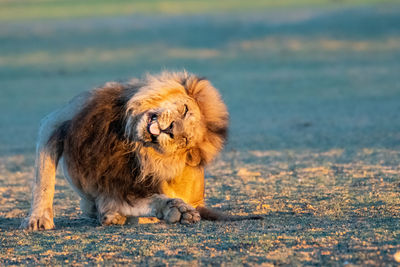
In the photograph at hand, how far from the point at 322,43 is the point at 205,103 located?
19.8 m

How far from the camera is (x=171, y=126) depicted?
5.09m

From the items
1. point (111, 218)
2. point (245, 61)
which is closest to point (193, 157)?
point (111, 218)

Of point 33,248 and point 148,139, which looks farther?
point 148,139

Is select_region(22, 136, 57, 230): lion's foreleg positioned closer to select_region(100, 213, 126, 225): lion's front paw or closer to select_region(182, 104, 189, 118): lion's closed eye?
select_region(100, 213, 126, 225): lion's front paw

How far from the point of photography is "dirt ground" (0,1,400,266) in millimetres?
4578

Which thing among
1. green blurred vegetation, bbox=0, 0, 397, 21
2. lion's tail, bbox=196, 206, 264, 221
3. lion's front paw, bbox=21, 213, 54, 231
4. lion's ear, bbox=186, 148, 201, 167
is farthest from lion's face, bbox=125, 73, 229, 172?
green blurred vegetation, bbox=0, 0, 397, 21

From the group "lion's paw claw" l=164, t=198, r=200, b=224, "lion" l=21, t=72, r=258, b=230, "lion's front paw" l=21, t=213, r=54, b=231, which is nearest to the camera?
"lion" l=21, t=72, r=258, b=230

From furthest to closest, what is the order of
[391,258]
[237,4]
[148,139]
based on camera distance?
[237,4] → [148,139] → [391,258]

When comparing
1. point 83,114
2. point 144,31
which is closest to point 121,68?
point 144,31

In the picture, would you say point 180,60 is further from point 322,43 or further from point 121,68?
point 322,43

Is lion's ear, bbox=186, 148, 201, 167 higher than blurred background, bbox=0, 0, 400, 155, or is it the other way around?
blurred background, bbox=0, 0, 400, 155

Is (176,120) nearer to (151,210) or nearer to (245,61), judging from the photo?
(151,210)

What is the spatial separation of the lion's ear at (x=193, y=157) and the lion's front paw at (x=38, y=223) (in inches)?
42.8

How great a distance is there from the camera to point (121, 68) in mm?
22672
